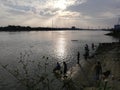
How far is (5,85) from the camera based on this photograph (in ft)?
95.3

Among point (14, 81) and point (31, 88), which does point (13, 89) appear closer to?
point (14, 81)

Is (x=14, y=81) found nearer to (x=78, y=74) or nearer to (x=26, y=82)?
(x=78, y=74)

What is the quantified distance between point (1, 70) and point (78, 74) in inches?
567

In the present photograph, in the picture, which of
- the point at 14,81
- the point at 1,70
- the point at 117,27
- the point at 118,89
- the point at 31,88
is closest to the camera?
the point at 31,88

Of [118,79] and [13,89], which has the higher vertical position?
[118,79]

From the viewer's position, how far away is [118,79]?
25.8 meters

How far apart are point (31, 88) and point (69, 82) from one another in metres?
1.20

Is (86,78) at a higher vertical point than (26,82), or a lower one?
lower

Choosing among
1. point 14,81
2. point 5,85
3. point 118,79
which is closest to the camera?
point 118,79

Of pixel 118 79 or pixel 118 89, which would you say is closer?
pixel 118 89

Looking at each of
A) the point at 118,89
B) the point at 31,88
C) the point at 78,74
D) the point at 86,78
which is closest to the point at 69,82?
the point at 31,88

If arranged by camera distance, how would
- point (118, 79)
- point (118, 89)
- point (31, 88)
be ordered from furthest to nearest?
point (118, 79), point (118, 89), point (31, 88)

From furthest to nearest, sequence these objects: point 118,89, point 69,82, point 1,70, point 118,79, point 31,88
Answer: point 1,70
point 118,79
point 118,89
point 69,82
point 31,88

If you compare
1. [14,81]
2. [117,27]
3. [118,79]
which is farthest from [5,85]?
[117,27]
